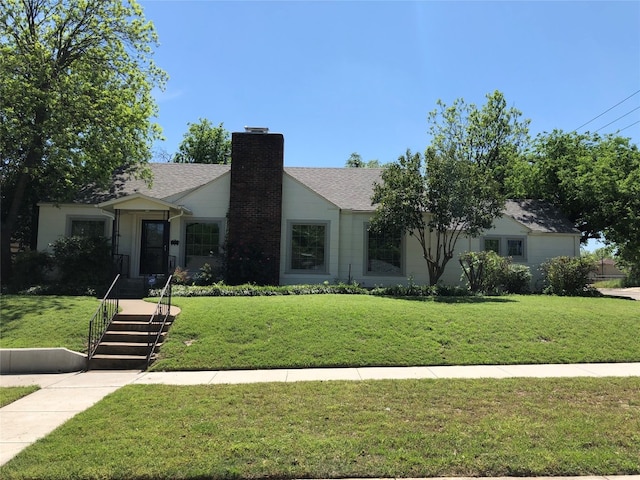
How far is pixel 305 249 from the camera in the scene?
16.9 m

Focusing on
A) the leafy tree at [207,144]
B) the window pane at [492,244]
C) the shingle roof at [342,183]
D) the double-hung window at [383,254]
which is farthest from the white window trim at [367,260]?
the leafy tree at [207,144]

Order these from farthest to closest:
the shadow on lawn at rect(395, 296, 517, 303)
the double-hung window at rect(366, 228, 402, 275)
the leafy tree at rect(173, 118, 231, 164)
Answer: the leafy tree at rect(173, 118, 231, 164)
the double-hung window at rect(366, 228, 402, 275)
the shadow on lawn at rect(395, 296, 517, 303)

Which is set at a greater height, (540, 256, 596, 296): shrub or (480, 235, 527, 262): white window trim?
(480, 235, 527, 262): white window trim

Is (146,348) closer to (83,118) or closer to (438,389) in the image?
(438,389)

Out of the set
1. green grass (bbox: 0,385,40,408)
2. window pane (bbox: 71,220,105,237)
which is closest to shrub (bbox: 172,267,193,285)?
window pane (bbox: 71,220,105,237)

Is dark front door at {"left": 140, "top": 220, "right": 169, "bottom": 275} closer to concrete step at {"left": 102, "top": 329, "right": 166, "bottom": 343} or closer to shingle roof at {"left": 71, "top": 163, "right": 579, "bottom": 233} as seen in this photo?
shingle roof at {"left": 71, "top": 163, "right": 579, "bottom": 233}

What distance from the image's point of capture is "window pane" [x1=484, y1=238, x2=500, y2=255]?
18.5m

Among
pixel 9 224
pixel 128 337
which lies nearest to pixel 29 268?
pixel 9 224

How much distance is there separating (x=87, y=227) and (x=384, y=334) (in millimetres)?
13079

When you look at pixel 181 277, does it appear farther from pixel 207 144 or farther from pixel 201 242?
pixel 207 144

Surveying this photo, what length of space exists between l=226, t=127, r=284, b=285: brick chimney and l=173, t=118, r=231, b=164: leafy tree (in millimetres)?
21655

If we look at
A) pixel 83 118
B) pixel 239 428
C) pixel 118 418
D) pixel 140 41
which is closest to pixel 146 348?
pixel 118 418

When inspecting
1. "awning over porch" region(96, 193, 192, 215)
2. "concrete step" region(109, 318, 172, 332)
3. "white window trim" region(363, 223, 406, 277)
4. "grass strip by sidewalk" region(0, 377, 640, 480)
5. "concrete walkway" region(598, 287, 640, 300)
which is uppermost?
"awning over porch" region(96, 193, 192, 215)

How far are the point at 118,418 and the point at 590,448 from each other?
5308 mm
